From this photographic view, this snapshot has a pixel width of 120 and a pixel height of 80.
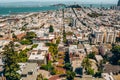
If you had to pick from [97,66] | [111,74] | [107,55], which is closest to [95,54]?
[107,55]

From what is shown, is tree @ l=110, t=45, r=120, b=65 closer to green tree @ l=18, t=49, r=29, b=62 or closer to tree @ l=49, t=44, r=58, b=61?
tree @ l=49, t=44, r=58, b=61

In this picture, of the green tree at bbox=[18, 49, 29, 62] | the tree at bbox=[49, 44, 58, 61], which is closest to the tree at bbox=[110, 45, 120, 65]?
the tree at bbox=[49, 44, 58, 61]

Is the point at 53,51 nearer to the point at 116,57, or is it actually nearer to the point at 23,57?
the point at 23,57

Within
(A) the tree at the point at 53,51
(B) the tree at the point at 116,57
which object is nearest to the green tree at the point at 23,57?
(A) the tree at the point at 53,51

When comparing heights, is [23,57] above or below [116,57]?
above

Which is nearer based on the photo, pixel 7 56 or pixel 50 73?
pixel 7 56

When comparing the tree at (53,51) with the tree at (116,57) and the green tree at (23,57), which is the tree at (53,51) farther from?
the tree at (116,57)

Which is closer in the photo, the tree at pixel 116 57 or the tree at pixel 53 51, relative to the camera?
the tree at pixel 116 57

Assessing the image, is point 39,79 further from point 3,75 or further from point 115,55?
point 115,55

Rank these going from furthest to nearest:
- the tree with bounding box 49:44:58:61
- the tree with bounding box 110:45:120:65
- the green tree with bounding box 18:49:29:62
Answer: the tree with bounding box 49:44:58:61 < the tree with bounding box 110:45:120:65 < the green tree with bounding box 18:49:29:62

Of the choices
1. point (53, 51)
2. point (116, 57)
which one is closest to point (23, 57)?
point (53, 51)

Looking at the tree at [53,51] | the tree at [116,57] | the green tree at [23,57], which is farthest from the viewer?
the tree at [53,51]
